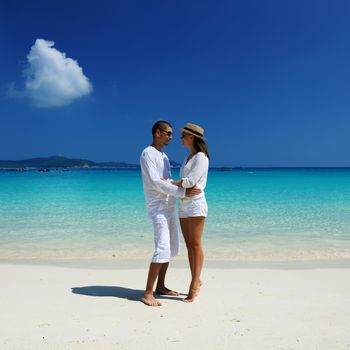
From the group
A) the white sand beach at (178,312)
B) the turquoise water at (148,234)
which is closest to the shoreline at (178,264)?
the white sand beach at (178,312)

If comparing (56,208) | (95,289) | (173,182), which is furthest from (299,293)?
(56,208)

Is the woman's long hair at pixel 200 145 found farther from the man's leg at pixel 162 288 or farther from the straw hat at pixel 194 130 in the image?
the man's leg at pixel 162 288

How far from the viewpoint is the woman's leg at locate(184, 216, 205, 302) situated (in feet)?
14.4

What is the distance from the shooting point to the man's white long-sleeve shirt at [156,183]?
4.23 meters

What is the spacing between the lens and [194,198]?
4344 mm

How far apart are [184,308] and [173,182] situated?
1.38m

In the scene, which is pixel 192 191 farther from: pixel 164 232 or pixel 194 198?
pixel 164 232

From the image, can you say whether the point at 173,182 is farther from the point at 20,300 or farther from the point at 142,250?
the point at 142,250

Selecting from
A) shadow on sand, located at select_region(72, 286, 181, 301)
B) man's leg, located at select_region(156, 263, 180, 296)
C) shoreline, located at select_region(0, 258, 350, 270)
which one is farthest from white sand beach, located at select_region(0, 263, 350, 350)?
shoreline, located at select_region(0, 258, 350, 270)

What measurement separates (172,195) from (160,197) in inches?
6.2

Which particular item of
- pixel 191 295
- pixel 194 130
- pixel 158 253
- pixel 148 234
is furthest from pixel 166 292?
pixel 148 234

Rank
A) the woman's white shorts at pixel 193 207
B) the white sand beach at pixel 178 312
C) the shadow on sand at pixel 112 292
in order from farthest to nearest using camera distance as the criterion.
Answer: the shadow on sand at pixel 112 292 < the woman's white shorts at pixel 193 207 < the white sand beach at pixel 178 312

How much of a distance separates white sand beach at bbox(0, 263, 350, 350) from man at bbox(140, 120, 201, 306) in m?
0.47

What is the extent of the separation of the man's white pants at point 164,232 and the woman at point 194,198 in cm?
13
